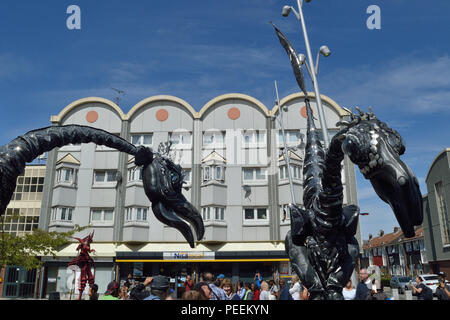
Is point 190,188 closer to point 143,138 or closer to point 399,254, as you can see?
point 143,138

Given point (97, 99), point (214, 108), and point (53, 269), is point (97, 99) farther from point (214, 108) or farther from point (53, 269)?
point (53, 269)

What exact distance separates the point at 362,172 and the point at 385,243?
2597 inches

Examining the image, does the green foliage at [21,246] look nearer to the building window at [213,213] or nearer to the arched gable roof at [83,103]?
the building window at [213,213]

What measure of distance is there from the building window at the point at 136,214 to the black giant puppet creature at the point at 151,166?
2396cm

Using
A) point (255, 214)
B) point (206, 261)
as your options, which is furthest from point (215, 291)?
point (255, 214)

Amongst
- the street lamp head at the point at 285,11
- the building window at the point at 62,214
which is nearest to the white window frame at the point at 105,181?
the building window at the point at 62,214

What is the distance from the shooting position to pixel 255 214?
27422 millimetres

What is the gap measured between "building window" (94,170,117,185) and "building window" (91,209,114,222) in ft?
7.55

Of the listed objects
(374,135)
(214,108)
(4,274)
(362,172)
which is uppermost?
(214,108)

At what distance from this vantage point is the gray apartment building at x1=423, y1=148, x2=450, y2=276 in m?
25.9

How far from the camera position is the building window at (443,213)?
26.4 meters

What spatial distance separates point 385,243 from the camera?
6150 cm
